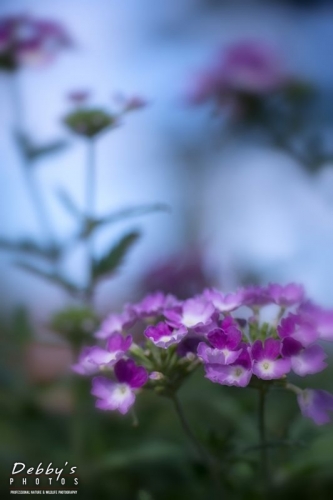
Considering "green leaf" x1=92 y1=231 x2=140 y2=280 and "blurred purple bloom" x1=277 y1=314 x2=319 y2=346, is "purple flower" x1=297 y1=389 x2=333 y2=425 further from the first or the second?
"green leaf" x1=92 y1=231 x2=140 y2=280

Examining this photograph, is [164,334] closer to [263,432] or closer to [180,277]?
[263,432]

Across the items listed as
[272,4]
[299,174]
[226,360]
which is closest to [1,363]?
[299,174]

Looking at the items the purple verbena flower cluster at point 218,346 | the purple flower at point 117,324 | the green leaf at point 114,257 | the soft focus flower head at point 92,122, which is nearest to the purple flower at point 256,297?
the purple verbena flower cluster at point 218,346

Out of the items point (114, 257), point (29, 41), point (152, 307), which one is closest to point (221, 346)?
point (152, 307)

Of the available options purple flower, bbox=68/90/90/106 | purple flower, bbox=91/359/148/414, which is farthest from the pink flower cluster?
purple flower, bbox=91/359/148/414

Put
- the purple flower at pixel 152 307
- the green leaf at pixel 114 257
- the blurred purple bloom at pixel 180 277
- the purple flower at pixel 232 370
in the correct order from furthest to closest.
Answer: the blurred purple bloom at pixel 180 277 → the green leaf at pixel 114 257 → the purple flower at pixel 152 307 → the purple flower at pixel 232 370

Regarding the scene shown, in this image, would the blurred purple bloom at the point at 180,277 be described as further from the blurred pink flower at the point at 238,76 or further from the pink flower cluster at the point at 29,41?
the pink flower cluster at the point at 29,41
